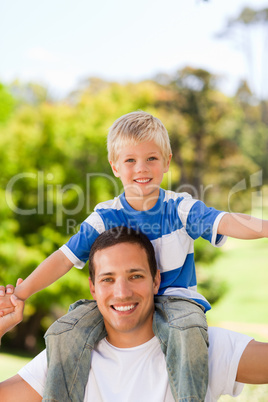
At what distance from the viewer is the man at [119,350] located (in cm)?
169

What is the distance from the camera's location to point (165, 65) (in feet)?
59.9

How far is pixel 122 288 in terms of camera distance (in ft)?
5.80

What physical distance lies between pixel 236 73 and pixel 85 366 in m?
18.2

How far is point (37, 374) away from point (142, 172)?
0.92 m

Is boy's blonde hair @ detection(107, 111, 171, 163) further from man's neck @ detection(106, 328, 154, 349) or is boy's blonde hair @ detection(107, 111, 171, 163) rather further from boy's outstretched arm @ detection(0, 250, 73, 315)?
man's neck @ detection(106, 328, 154, 349)

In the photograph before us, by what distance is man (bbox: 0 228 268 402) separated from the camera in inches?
66.7

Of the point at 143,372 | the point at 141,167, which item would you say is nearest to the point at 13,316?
the point at 143,372

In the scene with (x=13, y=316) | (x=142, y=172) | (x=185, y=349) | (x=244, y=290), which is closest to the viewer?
(x=185, y=349)

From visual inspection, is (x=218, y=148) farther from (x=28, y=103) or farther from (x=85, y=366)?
(x=85, y=366)

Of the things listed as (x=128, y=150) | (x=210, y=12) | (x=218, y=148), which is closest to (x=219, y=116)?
(x=218, y=148)

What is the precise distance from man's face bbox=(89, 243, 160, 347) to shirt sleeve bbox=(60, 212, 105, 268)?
0.10m

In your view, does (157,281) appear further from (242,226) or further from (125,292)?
(242,226)

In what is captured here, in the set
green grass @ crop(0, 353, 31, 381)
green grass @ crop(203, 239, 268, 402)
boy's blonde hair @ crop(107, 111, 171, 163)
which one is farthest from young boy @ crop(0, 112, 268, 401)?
green grass @ crop(203, 239, 268, 402)

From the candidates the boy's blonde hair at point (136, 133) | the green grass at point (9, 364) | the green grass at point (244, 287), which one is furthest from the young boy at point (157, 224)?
the green grass at point (244, 287)
